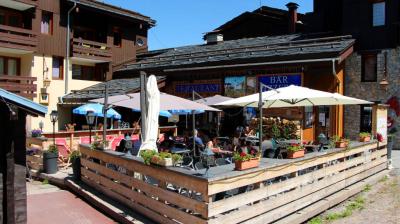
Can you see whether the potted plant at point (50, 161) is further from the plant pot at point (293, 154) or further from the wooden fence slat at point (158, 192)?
the plant pot at point (293, 154)

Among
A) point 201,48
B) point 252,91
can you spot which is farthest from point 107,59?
point 252,91

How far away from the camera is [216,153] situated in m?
10.8

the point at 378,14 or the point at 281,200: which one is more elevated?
the point at 378,14

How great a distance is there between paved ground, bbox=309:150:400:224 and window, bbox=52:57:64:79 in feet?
62.7

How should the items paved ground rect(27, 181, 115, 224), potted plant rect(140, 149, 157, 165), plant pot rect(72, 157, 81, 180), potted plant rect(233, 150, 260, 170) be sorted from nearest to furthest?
1. potted plant rect(233, 150, 260, 170)
2. potted plant rect(140, 149, 157, 165)
3. paved ground rect(27, 181, 115, 224)
4. plant pot rect(72, 157, 81, 180)

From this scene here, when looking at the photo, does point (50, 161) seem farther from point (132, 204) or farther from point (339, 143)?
point (339, 143)

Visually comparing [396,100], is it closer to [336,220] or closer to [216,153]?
[216,153]

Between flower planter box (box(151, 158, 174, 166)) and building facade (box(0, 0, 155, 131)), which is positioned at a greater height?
building facade (box(0, 0, 155, 131))

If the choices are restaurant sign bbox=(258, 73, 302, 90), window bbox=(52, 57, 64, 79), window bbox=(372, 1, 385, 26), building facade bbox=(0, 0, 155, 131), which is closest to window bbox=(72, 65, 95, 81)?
building facade bbox=(0, 0, 155, 131)

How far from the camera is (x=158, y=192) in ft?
21.5

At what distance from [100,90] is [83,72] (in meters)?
3.63

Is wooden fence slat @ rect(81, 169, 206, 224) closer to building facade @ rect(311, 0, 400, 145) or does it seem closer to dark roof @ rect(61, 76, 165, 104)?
dark roof @ rect(61, 76, 165, 104)

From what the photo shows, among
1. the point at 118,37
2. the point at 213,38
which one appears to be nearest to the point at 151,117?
the point at 213,38

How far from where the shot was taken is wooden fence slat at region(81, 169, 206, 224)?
19.2 feet
